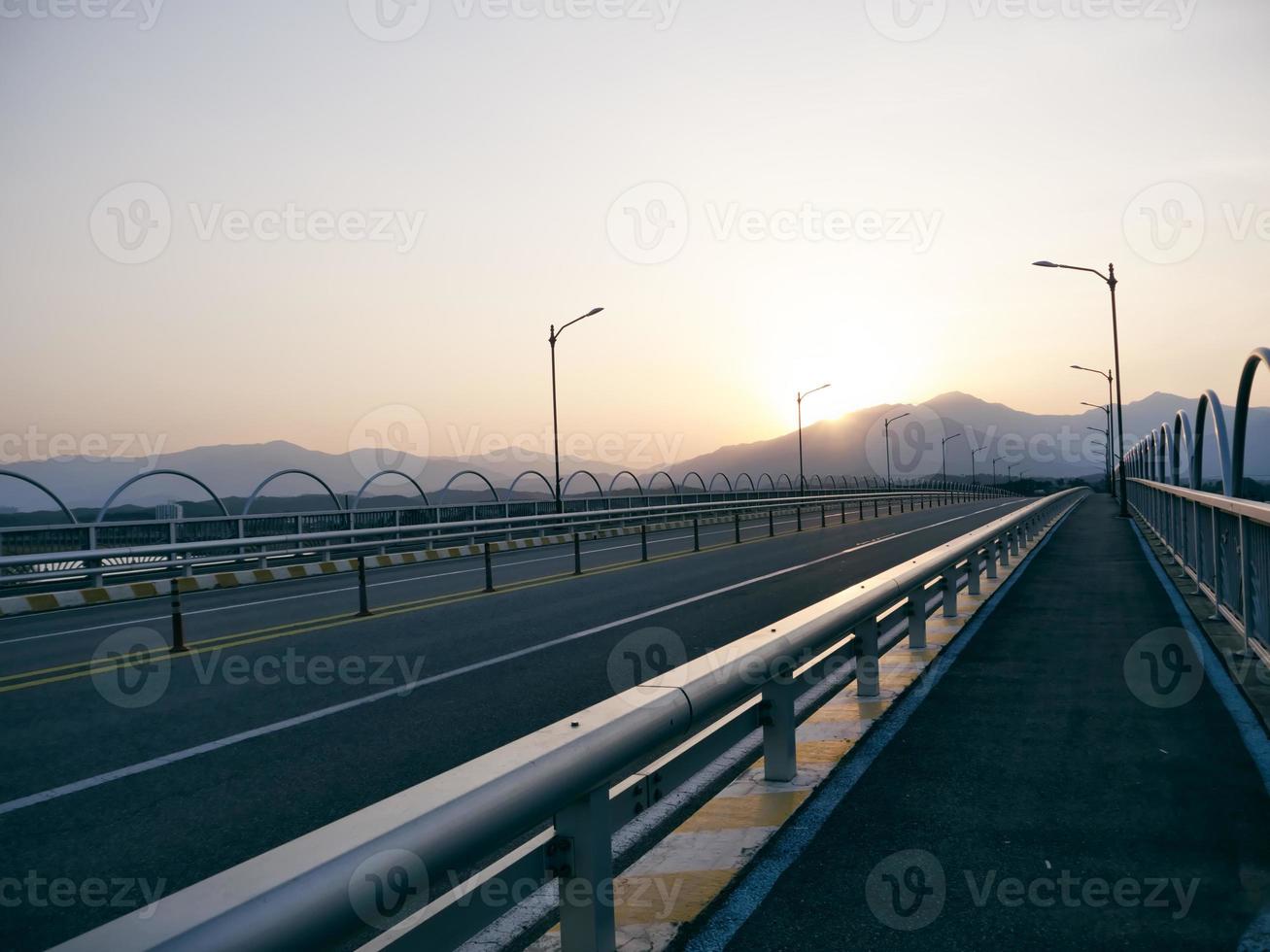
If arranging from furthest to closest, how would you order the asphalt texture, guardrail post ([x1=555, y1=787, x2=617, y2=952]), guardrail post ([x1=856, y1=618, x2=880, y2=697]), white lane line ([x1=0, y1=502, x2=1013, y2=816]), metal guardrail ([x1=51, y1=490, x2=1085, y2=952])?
guardrail post ([x1=856, y1=618, x2=880, y2=697]), white lane line ([x1=0, y1=502, x2=1013, y2=816]), the asphalt texture, guardrail post ([x1=555, y1=787, x2=617, y2=952]), metal guardrail ([x1=51, y1=490, x2=1085, y2=952])

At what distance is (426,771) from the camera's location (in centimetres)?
598

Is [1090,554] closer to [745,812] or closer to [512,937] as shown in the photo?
[745,812]

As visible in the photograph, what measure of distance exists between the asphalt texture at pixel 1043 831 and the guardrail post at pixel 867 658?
39 centimetres

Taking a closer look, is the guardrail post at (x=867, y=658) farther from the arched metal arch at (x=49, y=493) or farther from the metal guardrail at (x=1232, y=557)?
the arched metal arch at (x=49, y=493)

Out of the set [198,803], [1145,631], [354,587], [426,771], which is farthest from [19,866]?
[354,587]

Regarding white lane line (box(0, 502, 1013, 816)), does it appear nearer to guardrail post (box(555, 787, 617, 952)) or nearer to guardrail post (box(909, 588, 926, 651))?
guardrail post (box(909, 588, 926, 651))

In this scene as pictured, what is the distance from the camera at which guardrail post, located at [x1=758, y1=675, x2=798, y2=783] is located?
16.3 ft

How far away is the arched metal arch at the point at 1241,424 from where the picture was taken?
12.2 metres

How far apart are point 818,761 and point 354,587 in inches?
557

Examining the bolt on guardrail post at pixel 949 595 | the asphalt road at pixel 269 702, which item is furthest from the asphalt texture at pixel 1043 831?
the asphalt road at pixel 269 702

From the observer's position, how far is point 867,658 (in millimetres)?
6848

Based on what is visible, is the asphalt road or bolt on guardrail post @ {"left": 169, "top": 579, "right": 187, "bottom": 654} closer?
the asphalt road

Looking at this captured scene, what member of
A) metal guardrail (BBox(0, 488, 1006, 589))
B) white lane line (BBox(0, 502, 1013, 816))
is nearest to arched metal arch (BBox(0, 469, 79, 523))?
metal guardrail (BBox(0, 488, 1006, 589))

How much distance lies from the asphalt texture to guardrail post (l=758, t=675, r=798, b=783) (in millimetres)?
352
